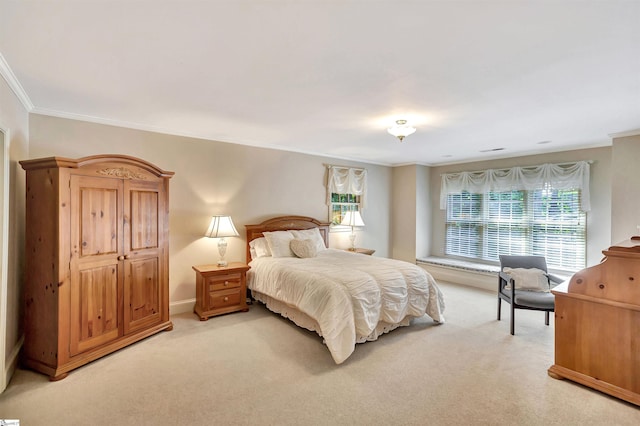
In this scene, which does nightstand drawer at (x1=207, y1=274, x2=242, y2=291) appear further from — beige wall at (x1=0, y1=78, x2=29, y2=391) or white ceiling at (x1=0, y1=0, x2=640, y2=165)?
white ceiling at (x1=0, y1=0, x2=640, y2=165)

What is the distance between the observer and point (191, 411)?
81.9 inches

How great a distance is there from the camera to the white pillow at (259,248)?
4443 millimetres

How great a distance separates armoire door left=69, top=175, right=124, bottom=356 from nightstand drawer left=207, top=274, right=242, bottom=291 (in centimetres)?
108

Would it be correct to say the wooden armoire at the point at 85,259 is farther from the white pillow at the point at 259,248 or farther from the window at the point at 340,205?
the window at the point at 340,205

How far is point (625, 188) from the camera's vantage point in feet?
12.4

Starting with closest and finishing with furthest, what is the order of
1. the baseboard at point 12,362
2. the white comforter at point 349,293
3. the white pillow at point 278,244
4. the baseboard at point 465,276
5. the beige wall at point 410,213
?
the baseboard at point 12,362 → the white comforter at point 349,293 → the white pillow at point 278,244 → the baseboard at point 465,276 → the beige wall at point 410,213

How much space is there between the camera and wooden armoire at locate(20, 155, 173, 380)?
250cm

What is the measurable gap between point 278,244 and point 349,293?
70.0 inches

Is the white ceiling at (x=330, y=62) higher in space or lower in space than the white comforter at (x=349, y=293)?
higher

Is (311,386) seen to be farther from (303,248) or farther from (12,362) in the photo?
(12,362)

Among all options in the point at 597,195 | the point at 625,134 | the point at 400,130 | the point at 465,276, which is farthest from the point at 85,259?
the point at 597,195

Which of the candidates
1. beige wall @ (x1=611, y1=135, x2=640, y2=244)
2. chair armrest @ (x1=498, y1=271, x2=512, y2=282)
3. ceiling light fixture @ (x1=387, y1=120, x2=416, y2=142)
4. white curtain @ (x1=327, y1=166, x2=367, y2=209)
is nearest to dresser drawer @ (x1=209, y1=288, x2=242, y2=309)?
white curtain @ (x1=327, y1=166, x2=367, y2=209)

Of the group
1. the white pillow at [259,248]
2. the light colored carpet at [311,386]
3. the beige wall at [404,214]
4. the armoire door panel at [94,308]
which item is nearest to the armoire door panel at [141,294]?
the armoire door panel at [94,308]

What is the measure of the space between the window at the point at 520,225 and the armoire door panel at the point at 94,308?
611 cm
